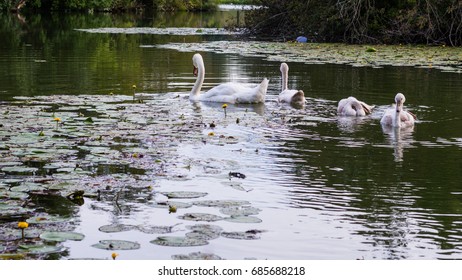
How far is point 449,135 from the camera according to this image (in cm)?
1104

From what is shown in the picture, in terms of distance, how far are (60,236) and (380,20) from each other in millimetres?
22398

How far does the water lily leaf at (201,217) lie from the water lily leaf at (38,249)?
120 cm

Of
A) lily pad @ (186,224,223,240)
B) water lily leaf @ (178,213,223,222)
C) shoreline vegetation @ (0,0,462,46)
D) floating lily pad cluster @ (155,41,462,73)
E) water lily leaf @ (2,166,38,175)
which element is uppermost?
shoreline vegetation @ (0,0,462,46)

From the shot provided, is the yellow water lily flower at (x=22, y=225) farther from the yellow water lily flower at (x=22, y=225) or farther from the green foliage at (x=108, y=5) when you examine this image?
the green foliage at (x=108, y=5)

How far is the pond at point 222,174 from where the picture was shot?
20.8 ft

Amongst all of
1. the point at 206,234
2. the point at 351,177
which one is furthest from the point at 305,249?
the point at 351,177

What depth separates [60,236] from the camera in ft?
20.6

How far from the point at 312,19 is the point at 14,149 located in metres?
20.2

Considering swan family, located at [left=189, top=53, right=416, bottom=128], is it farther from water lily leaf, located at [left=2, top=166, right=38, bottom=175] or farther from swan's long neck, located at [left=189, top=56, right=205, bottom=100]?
water lily leaf, located at [left=2, top=166, right=38, bottom=175]

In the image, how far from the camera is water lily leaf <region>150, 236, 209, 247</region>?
6188mm

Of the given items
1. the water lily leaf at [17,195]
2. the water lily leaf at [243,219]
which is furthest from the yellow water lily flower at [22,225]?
the water lily leaf at [243,219]

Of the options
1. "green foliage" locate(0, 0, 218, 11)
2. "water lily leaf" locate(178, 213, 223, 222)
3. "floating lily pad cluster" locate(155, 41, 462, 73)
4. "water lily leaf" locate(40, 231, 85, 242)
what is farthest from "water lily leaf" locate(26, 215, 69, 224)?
"green foliage" locate(0, 0, 218, 11)

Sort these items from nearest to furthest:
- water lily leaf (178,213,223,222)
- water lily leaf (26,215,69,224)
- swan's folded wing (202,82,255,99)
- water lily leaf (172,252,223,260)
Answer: water lily leaf (172,252,223,260) → water lily leaf (26,215,69,224) → water lily leaf (178,213,223,222) → swan's folded wing (202,82,255,99)

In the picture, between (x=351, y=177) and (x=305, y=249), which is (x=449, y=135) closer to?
(x=351, y=177)
